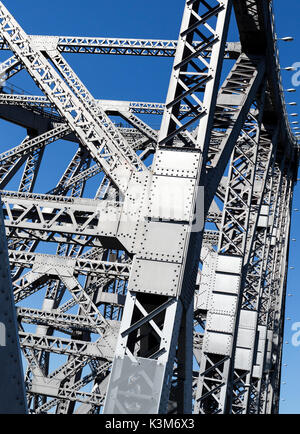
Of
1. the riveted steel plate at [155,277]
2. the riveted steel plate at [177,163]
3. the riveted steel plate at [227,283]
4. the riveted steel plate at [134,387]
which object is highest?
the riveted steel plate at [227,283]

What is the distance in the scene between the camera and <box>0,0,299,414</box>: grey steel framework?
25.0 feet

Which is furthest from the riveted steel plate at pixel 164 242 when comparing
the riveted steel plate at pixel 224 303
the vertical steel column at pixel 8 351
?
the riveted steel plate at pixel 224 303

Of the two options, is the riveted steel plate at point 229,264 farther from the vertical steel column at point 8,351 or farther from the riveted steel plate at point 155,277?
the vertical steel column at point 8,351

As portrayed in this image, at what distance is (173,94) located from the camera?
8.59 metres

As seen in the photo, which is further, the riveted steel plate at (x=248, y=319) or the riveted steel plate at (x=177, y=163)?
the riveted steel plate at (x=248, y=319)

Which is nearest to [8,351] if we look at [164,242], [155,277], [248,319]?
[155,277]

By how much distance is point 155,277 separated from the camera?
7.63m

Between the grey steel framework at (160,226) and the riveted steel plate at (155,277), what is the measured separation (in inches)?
0.5

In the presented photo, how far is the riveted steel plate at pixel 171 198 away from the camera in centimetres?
785

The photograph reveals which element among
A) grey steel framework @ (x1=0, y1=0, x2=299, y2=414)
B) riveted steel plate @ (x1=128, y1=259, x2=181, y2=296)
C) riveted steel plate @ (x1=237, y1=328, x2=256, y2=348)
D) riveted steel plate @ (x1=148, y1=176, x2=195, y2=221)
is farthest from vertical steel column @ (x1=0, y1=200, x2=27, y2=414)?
riveted steel plate @ (x1=237, y1=328, x2=256, y2=348)

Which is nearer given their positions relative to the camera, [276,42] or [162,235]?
[162,235]

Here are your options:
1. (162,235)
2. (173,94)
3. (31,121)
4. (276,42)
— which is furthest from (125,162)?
(31,121)
